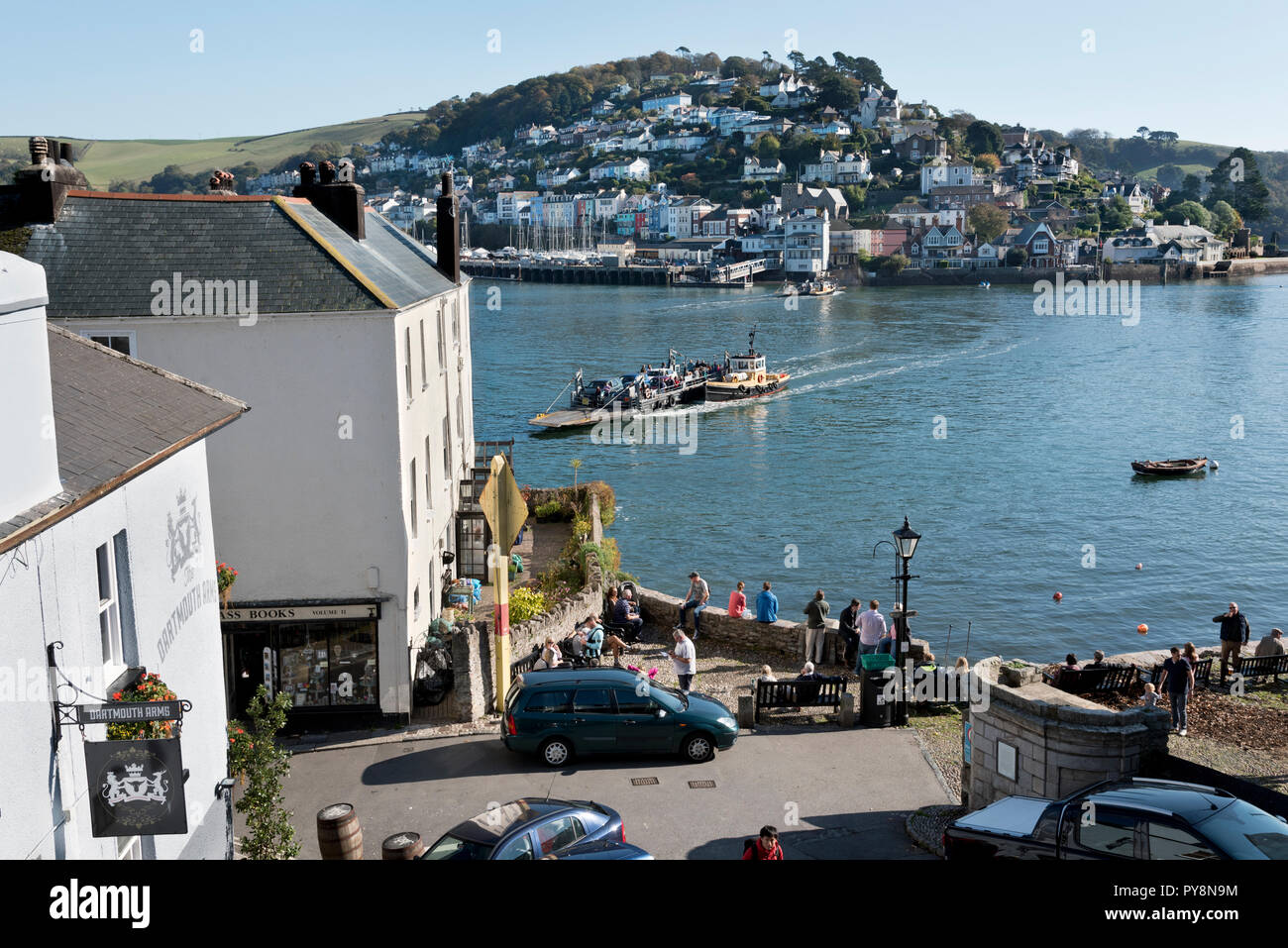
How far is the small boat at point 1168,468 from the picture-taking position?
5684 cm

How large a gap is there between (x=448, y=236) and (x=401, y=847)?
19.0 metres

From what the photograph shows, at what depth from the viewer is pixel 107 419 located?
33.5ft

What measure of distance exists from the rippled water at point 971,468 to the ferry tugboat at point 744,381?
6.15ft

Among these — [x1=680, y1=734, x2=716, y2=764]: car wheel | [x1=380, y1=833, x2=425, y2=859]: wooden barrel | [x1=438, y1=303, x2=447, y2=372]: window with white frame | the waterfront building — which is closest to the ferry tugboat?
[x1=438, y1=303, x2=447, y2=372]: window with white frame

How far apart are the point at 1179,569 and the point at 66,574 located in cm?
4123

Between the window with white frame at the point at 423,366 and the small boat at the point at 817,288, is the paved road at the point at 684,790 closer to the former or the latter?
the window with white frame at the point at 423,366

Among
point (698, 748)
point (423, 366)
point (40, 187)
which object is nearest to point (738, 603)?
point (423, 366)

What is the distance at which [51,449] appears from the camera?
8.02 m

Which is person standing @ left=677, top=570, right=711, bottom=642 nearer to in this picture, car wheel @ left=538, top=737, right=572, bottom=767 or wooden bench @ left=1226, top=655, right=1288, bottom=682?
car wheel @ left=538, top=737, right=572, bottom=767

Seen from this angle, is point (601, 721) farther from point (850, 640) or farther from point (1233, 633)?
point (1233, 633)

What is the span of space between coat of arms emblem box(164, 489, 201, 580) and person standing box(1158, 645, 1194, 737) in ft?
43.8

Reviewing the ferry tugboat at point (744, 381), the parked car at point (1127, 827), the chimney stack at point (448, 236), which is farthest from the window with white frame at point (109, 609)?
the ferry tugboat at point (744, 381)

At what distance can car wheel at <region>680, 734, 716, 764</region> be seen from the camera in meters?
15.9
